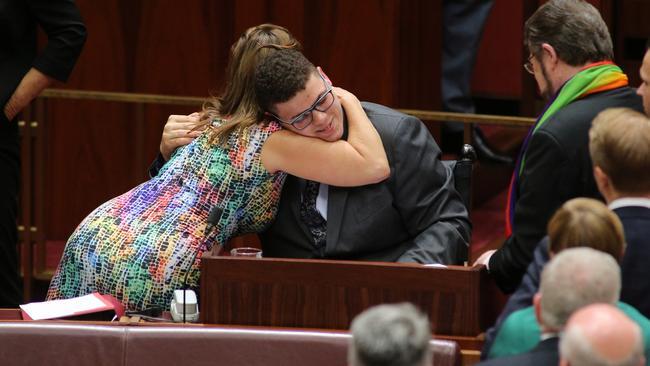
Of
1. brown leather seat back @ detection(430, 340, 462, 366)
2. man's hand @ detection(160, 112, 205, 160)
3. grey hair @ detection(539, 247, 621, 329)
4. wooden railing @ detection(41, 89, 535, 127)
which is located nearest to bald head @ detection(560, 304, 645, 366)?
grey hair @ detection(539, 247, 621, 329)

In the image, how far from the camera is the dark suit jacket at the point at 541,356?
2785 mm

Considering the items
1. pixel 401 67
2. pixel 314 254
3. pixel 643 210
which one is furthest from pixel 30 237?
pixel 643 210

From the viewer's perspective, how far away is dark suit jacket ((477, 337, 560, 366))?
9.14ft

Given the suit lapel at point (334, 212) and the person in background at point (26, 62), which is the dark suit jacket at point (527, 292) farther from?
the person in background at point (26, 62)

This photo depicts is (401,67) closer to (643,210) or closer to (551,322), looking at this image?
(643,210)

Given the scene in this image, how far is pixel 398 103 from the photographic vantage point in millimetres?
6137

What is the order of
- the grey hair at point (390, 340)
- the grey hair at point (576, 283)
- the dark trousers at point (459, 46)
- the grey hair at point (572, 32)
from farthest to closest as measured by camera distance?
1. the dark trousers at point (459, 46)
2. the grey hair at point (572, 32)
3. the grey hair at point (576, 283)
4. the grey hair at point (390, 340)

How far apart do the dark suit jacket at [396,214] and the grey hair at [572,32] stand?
48 centimetres

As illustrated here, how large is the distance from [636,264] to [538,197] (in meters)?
0.49

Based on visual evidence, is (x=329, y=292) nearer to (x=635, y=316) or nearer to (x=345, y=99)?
(x=345, y=99)

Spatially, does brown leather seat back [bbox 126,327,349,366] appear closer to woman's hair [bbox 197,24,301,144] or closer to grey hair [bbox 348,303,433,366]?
woman's hair [bbox 197,24,301,144]

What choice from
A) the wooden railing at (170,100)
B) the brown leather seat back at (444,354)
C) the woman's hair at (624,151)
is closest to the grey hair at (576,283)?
the woman's hair at (624,151)

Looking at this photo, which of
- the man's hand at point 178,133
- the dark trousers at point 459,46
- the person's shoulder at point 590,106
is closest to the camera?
the person's shoulder at point 590,106

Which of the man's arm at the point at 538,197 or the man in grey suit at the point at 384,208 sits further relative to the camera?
the man in grey suit at the point at 384,208
